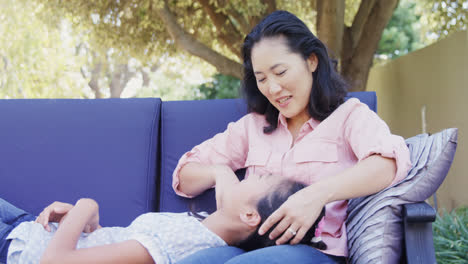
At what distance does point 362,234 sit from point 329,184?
0.69 feet

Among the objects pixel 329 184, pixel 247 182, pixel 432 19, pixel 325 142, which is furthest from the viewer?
pixel 432 19

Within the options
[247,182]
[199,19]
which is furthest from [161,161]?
[199,19]

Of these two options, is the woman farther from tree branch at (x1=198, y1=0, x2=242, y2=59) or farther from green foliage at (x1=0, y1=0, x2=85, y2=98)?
green foliage at (x1=0, y1=0, x2=85, y2=98)

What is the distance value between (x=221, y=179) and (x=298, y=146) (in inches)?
13.5

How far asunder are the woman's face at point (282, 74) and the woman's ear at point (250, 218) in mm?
483

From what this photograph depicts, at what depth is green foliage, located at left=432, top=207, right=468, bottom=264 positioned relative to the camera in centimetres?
305

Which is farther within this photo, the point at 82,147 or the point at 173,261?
the point at 82,147

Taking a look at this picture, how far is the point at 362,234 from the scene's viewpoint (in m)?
1.74

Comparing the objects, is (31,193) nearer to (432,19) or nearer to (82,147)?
(82,147)

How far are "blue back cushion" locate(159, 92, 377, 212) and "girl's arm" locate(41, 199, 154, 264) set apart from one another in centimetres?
71

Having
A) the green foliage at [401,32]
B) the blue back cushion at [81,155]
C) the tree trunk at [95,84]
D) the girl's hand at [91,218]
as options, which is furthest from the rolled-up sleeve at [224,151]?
the tree trunk at [95,84]

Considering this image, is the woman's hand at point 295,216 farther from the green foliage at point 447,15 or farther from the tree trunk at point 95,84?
the tree trunk at point 95,84

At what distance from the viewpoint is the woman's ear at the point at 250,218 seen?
1803mm

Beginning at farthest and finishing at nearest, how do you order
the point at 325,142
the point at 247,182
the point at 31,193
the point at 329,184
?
the point at 31,193 → the point at 325,142 → the point at 247,182 → the point at 329,184
